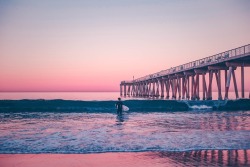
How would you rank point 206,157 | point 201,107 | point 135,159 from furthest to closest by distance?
point 201,107 < point 206,157 < point 135,159

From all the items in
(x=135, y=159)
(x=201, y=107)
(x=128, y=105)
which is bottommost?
(x=135, y=159)

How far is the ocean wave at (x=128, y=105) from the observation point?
27266mm

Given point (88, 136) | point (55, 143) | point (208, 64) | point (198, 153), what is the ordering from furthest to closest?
point (208, 64) → point (88, 136) → point (55, 143) → point (198, 153)

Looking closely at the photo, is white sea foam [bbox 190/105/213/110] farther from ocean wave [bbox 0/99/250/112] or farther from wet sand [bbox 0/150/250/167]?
wet sand [bbox 0/150/250/167]

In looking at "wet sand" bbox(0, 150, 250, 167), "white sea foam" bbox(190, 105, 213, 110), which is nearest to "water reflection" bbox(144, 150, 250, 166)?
"wet sand" bbox(0, 150, 250, 167)

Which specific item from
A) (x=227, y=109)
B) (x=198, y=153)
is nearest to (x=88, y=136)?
(x=198, y=153)

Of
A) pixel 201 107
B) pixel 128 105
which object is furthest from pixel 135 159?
pixel 201 107

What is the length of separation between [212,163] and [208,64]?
1000 inches

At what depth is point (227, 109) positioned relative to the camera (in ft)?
92.9

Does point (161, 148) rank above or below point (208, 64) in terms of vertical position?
below

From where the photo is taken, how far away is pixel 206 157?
736 centimetres

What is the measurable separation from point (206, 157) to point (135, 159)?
1.94 meters

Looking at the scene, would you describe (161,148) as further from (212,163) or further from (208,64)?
(208,64)

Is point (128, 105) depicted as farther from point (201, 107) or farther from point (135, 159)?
point (135, 159)
